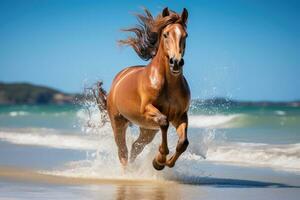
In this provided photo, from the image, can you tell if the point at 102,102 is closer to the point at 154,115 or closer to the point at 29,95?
the point at 154,115

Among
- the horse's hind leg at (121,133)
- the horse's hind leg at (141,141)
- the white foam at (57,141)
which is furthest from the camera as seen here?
the white foam at (57,141)

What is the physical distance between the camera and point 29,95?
131125mm

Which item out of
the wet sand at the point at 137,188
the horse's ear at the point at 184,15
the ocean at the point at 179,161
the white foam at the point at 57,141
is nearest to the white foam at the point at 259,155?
the ocean at the point at 179,161

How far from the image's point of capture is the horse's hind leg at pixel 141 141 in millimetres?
10797

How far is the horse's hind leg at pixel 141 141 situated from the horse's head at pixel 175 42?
2.17m

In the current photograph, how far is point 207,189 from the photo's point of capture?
8883mm

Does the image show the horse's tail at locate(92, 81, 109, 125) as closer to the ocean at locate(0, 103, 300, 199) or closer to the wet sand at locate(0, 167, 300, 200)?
the ocean at locate(0, 103, 300, 199)

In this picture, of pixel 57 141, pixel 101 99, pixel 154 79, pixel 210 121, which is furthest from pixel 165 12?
pixel 210 121

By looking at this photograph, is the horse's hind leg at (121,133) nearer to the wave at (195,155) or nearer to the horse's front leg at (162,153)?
the wave at (195,155)

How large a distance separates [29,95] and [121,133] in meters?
122

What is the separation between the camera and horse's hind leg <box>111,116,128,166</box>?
36.1 feet

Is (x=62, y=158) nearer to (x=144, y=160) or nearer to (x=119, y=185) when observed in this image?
(x=144, y=160)

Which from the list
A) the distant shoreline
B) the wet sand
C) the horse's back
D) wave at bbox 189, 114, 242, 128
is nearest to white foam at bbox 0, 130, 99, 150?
the horse's back

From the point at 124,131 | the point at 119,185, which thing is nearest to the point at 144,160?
the point at 124,131
